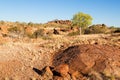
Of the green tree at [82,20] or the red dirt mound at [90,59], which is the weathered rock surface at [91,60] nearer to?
the red dirt mound at [90,59]

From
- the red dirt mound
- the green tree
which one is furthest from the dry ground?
the green tree

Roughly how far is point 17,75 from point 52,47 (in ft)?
13.0

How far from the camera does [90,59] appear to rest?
12.4 metres

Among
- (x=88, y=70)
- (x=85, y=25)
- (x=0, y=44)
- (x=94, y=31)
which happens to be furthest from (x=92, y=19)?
(x=88, y=70)

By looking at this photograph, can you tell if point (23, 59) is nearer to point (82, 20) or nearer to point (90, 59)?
point (90, 59)

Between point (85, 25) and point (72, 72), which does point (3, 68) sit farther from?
point (85, 25)

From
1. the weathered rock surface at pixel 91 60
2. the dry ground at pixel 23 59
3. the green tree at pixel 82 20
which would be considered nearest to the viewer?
the dry ground at pixel 23 59

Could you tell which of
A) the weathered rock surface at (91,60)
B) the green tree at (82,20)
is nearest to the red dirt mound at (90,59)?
the weathered rock surface at (91,60)

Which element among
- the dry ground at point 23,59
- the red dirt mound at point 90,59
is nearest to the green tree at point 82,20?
the dry ground at point 23,59

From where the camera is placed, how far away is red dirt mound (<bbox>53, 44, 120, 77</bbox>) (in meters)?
11.7

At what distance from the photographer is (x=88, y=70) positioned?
38.5 feet

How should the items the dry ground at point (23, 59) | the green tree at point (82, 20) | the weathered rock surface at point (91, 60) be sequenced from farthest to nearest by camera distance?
the green tree at point (82, 20) → the weathered rock surface at point (91, 60) → the dry ground at point (23, 59)

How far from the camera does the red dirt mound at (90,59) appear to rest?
11.7 meters

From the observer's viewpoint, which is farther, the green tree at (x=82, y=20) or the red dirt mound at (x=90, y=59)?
the green tree at (x=82, y=20)
